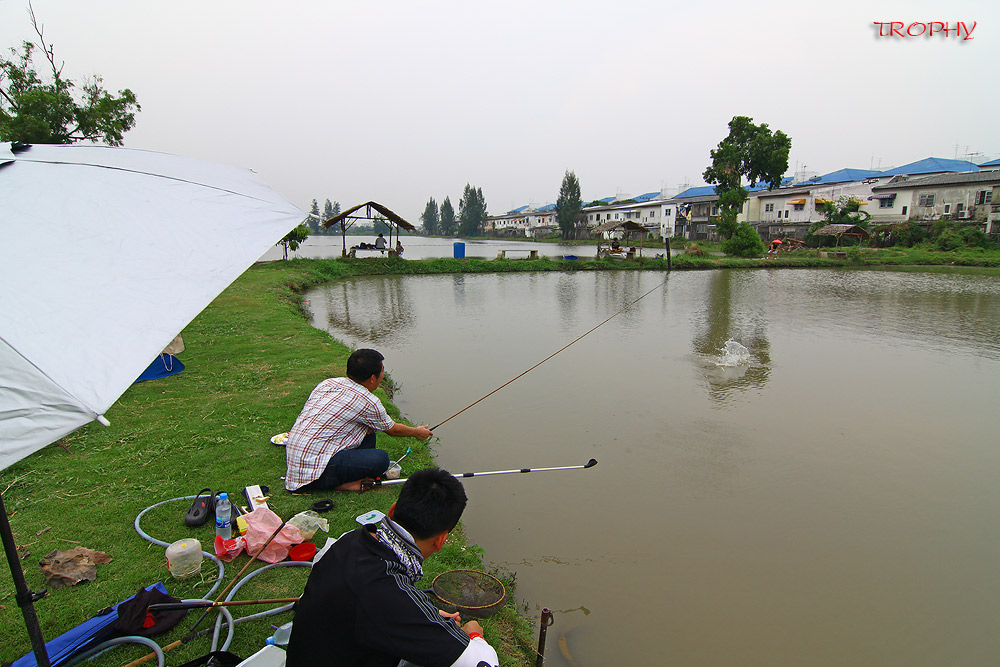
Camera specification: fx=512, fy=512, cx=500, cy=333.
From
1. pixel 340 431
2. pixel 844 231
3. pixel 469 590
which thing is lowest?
pixel 469 590

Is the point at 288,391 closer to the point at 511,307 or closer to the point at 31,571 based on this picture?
the point at 31,571

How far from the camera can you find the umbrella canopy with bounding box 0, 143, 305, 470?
4.10 feet

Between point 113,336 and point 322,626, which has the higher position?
point 113,336

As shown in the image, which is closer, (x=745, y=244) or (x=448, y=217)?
(x=745, y=244)

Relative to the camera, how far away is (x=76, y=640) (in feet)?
7.18

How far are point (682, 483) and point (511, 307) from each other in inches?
383

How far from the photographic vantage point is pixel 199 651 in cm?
227

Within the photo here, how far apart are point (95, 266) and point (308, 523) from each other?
2153mm

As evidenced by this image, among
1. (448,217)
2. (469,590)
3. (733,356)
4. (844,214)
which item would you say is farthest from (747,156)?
(448,217)

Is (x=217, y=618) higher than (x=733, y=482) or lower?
higher

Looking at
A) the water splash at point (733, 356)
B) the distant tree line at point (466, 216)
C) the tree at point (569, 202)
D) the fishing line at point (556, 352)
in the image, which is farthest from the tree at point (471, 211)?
the water splash at point (733, 356)

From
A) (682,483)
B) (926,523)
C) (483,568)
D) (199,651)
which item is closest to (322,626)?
(199,651)

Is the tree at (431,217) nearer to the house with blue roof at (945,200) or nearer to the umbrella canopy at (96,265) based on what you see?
the house with blue roof at (945,200)

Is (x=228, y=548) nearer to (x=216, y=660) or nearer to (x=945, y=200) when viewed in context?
(x=216, y=660)
